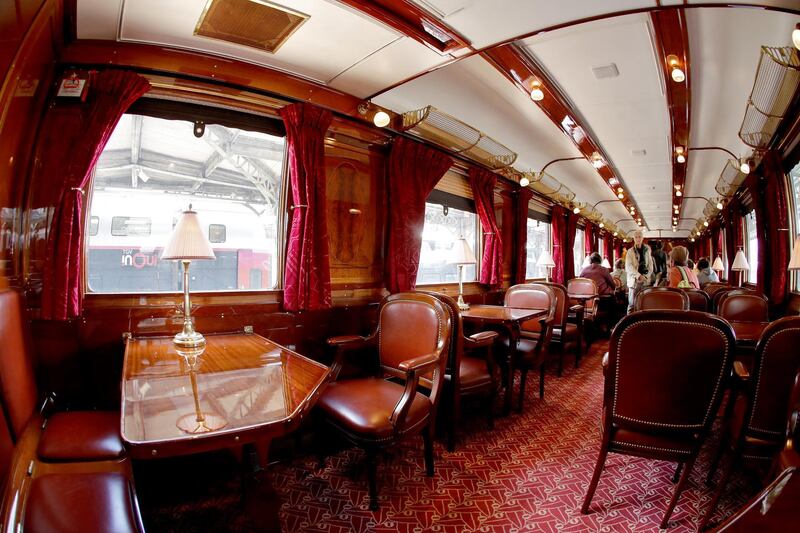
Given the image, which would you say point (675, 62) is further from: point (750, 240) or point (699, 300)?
point (750, 240)

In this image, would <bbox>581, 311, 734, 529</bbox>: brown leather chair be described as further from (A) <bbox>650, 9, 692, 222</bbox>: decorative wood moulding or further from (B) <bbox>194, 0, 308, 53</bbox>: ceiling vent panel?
(B) <bbox>194, 0, 308, 53</bbox>: ceiling vent panel

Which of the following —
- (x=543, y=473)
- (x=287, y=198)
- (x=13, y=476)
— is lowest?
(x=543, y=473)

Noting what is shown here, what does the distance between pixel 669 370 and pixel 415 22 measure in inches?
98.8

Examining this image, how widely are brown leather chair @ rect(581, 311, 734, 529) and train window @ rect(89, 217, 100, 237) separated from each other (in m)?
3.36

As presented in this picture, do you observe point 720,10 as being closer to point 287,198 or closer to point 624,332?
A: point 624,332

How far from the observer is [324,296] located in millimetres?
3201

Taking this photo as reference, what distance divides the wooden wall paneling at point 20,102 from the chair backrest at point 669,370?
3284 mm

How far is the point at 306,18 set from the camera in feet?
7.74

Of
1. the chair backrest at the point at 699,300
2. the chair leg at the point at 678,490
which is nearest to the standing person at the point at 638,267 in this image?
the chair backrest at the point at 699,300

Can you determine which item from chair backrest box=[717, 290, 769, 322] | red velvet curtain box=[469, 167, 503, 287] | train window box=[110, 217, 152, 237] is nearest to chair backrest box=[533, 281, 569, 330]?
red velvet curtain box=[469, 167, 503, 287]

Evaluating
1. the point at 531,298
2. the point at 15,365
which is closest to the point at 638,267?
the point at 531,298

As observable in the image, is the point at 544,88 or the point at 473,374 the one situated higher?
the point at 544,88

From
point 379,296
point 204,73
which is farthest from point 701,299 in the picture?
point 204,73

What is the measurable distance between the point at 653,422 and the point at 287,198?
3011mm
